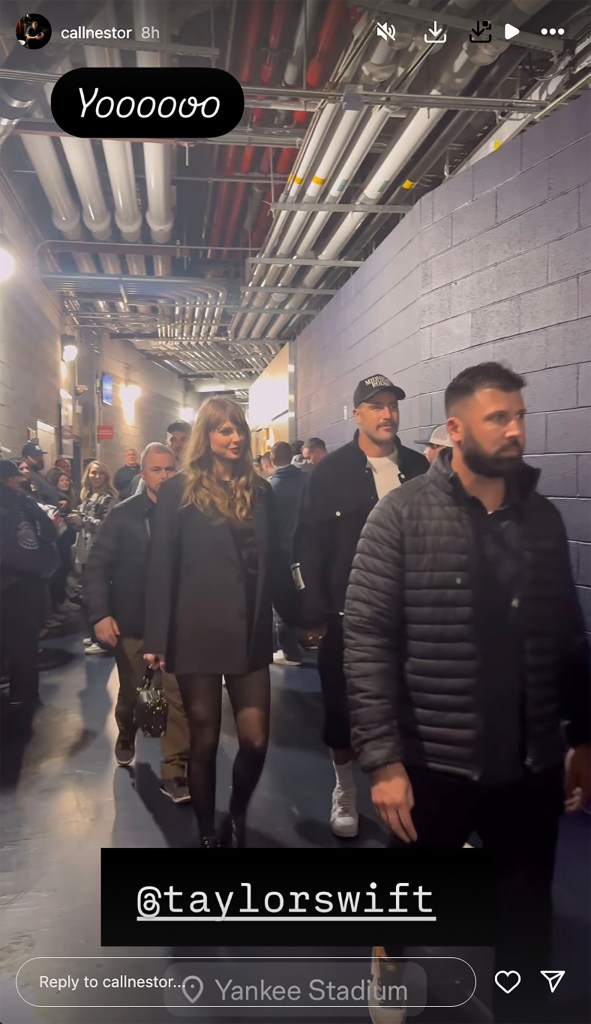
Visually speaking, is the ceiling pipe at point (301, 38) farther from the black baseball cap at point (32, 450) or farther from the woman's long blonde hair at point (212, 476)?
the black baseball cap at point (32, 450)

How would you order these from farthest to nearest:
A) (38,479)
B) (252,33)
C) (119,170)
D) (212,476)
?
(38,479) < (212,476) < (119,170) < (252,33)

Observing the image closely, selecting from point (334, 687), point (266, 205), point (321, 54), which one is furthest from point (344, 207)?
point (334, 687)

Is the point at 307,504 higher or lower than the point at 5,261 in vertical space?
lower

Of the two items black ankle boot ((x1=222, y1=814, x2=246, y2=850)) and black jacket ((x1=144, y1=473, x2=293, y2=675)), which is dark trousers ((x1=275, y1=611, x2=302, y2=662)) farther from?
black ankle boot ((x1=222, y1=814, x2=246, y2=850))

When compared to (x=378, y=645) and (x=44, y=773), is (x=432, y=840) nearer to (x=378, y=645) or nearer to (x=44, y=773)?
(x=378, y=645)

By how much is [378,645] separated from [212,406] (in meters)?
0.65

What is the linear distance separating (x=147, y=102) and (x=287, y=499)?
2.74 feet

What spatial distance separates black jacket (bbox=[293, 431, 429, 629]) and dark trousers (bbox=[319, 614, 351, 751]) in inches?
1.4

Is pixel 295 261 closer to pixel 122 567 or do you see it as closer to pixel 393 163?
pixel 393 163

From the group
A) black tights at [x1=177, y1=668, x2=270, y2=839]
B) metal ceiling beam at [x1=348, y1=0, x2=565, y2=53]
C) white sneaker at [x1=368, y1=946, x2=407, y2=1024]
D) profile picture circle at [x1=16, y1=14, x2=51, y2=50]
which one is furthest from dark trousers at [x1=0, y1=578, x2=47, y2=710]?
metal ceiling beam at [x1=348, y1=0, x2=565, y2=53]

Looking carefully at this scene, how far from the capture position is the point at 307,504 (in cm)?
143

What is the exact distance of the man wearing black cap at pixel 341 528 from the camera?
1.32 metres

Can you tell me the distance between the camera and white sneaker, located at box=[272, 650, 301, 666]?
1.44 m

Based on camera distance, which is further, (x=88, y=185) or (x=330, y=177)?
(x=330, y=177)
